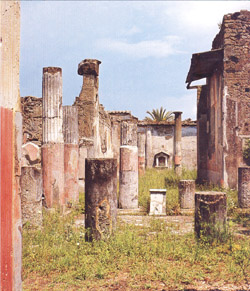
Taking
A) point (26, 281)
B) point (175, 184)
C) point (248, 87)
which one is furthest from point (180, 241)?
point (175, 184)

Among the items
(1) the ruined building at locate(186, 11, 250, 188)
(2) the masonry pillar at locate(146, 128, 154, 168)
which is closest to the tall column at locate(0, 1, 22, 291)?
(1) the ruined building at locate(186, 11, 250, 188)

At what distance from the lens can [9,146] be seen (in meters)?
2.01

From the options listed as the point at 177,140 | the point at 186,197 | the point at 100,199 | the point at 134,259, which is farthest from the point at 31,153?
the point at 177,140

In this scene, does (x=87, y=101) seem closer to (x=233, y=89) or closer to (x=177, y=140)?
(x=233, y=89)

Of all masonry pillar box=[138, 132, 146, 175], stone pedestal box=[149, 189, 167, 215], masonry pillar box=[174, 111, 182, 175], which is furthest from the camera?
masonry pillar box=[174, 111, 182, 175]

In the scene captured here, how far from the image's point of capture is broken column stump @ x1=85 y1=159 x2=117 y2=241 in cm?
534

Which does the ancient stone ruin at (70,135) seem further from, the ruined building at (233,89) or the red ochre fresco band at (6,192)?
the red ochre fresco band at (6,192)

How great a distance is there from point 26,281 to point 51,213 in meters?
3.51

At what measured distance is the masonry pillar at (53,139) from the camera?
7.80 metres

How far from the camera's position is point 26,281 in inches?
156

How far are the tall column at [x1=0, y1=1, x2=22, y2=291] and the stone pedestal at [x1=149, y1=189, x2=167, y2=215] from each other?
6.43 metres

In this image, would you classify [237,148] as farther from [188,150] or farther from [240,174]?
[188,150]

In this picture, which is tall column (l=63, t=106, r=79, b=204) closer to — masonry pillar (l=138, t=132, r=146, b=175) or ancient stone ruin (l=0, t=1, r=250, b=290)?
ancient stone ruin (l=0, t=1, r=250, b=290)

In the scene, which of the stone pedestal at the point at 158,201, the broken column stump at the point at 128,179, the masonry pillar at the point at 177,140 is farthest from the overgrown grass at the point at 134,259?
the masonry pillar at the point at 177,140
